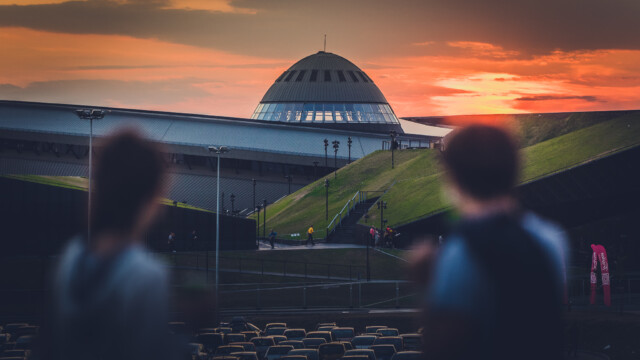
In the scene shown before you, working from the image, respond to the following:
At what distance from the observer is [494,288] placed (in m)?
3.83

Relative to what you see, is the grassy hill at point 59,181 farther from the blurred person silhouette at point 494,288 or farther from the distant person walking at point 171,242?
the blurred person silhouette at point 494,288

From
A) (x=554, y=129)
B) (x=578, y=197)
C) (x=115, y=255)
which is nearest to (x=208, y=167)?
(x=554, y=129)

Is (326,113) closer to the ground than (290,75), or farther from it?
closer to the ground

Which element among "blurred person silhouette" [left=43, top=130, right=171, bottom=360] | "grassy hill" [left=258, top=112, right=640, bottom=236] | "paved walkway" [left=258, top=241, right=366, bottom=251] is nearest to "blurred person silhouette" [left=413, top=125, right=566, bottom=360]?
"blurred person silhouette" [left=43, top=130, right=171, bottom=360]

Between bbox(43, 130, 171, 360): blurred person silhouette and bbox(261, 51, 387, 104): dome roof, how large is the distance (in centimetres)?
14880

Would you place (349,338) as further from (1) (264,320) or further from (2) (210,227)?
(2) (210,227)

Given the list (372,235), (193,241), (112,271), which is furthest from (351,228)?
(112,271)

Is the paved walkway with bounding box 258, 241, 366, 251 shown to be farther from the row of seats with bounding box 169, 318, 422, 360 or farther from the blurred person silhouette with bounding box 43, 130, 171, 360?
the blurred person silhouette with bounding box 43, 130, 171, 360

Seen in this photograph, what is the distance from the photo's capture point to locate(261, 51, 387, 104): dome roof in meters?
154

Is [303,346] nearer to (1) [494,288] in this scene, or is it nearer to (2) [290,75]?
(1) [494,288]

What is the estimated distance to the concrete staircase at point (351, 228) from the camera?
7994cm

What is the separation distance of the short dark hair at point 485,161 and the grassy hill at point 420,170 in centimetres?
6653

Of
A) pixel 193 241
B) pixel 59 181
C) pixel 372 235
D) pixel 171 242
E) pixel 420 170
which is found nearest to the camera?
pixel 171 242

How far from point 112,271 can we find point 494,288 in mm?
1585
